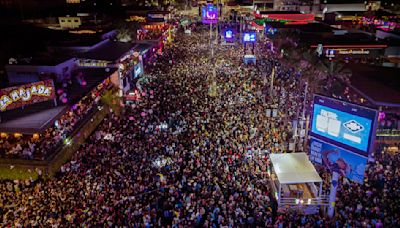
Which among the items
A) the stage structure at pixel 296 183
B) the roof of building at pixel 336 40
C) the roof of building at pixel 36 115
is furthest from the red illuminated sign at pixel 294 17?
the stage structure at pixel 296 183

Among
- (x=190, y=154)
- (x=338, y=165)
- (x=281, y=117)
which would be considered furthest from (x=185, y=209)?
(x=281, y=117)

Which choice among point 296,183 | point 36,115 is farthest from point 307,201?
point 36,115

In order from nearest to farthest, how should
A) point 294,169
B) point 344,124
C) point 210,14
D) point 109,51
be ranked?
point 344,124 < point 294,169 < point 109,51 < point 210,14

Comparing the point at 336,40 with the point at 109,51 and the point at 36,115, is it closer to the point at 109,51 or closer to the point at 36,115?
the point at 109,51

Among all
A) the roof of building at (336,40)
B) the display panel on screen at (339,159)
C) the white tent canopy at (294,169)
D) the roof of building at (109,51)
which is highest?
the roof of building at (336,40)

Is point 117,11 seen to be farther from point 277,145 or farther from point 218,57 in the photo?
point 277,145

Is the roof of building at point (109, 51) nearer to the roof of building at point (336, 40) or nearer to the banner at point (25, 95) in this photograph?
the banner at point (25, 95)

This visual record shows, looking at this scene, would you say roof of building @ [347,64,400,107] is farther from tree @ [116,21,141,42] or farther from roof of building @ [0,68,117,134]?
tree @ [116,21,141,42]
